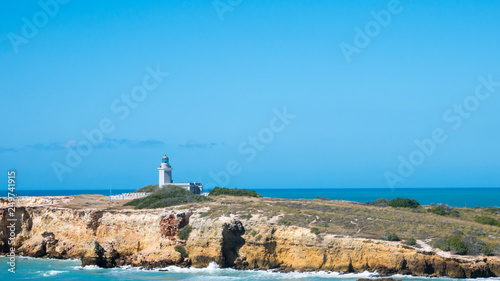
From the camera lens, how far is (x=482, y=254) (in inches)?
1132

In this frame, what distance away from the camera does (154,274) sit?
101 feet

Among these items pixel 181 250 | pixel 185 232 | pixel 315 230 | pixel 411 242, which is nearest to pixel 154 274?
pixel 181 250

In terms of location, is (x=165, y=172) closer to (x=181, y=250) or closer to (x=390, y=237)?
(x=181, y=250)

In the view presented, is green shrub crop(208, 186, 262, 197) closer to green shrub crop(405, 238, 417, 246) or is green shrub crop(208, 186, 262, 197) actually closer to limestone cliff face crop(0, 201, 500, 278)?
limestone cliff face crop(0, 201, 500, 278)

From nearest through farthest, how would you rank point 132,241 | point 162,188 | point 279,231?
point 279,231
point 132,241
point 162,188

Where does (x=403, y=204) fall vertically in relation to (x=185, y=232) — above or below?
above

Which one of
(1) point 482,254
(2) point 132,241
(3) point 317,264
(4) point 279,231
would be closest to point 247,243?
(4) point 279,231

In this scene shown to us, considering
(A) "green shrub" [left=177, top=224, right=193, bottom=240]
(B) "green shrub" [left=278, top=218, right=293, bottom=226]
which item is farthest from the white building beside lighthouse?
(B) "green shrub" [left=278, top=218, right=293, bottom=226]

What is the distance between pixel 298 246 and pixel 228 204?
9026 millimetres

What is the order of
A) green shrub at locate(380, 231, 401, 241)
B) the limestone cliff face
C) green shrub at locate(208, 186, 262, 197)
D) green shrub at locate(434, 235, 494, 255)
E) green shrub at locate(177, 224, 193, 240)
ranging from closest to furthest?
the limestone cliff face, green shrub at locate(434, 235, 494, 255), green shrub at locate(380, 231, 401, 241), green shrub at locate(177, 224, 193, 240), green shrub at locate(208, 186, 262, 197)

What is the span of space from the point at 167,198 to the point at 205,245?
403 inches

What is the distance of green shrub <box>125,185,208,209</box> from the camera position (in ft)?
131

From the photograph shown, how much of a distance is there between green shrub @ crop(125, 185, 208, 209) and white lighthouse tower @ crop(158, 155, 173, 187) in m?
2.31

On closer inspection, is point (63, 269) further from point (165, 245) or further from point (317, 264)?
point (317, 264)
